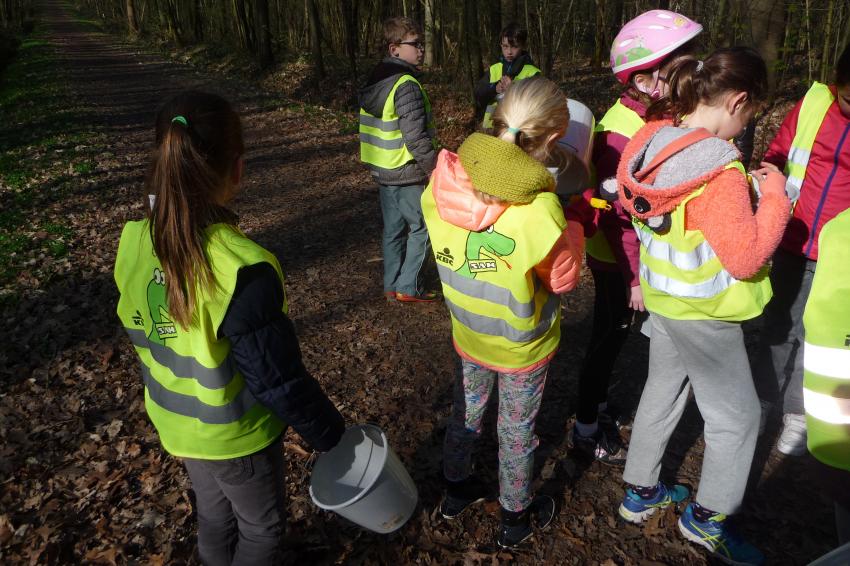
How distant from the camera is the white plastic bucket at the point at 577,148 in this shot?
2258 millimetres

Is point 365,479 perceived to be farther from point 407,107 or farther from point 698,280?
point 407,107

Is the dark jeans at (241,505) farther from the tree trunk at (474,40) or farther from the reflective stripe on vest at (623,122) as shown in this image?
the tree trunk at (474,40)

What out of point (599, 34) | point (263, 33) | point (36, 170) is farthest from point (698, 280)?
point (263, 33)

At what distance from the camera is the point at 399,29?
4.09 m

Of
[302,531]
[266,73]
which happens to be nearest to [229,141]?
[302,531]

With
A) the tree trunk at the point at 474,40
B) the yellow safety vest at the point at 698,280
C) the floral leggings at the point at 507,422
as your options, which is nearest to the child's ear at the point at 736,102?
the yellow safety vest at the point at 698,280

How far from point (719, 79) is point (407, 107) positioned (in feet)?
7.86

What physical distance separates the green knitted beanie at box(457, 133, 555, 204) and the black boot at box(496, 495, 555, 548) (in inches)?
58.4

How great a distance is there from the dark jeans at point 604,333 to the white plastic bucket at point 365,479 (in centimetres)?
116

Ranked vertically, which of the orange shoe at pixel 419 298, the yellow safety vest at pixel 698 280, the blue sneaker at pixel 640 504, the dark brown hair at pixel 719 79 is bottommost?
the orange shoe at pixel 419 298

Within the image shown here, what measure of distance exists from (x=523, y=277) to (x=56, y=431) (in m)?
3.36

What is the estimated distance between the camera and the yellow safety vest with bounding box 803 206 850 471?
1.19 meters

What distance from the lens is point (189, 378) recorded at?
5.93 feet

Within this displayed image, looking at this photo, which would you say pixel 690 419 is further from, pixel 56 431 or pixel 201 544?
pixel 56 431
